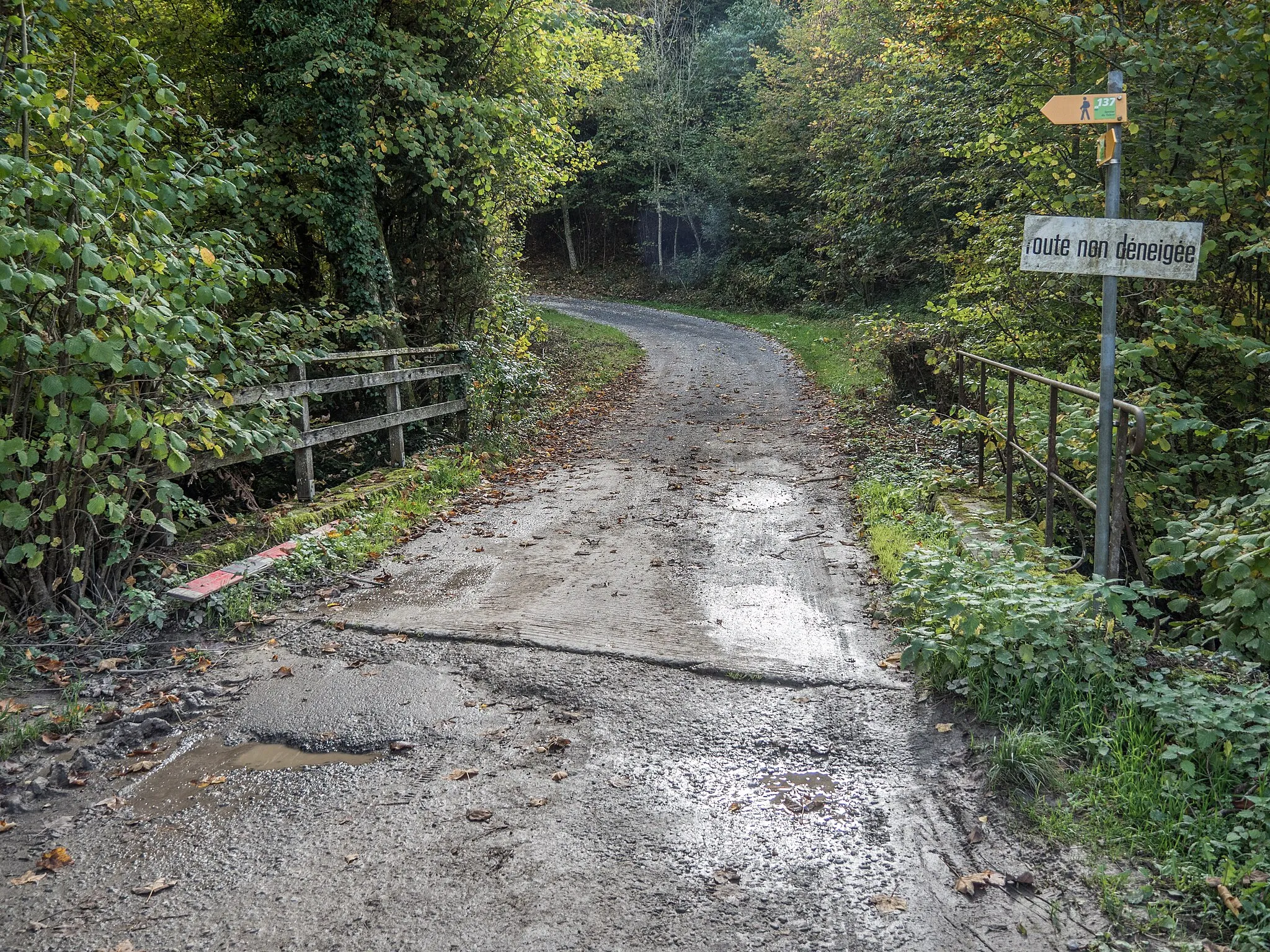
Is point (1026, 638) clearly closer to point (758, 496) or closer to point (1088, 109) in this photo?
point (1088, 109)

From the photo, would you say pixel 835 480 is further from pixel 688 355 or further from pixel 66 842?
pixel 688 355

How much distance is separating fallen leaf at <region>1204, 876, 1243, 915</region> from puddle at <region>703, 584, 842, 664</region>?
2.29m

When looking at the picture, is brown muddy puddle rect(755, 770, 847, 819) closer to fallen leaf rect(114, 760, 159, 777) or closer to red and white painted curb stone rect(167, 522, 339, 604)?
fallen leaf rect(114, 760, 159, 777)

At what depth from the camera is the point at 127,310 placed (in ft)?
16.8

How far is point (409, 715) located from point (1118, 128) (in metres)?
4.70

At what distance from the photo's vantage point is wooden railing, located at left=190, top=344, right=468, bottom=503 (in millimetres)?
6766

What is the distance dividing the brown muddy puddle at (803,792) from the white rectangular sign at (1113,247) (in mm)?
2636

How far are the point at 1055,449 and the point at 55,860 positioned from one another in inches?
217

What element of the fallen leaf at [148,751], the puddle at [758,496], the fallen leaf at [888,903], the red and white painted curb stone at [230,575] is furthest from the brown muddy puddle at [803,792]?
the puddle at [758,496]

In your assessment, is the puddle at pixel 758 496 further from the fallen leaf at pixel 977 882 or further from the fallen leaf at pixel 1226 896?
the fallen leaf at pixel 1226 896

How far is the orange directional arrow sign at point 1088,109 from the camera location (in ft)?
13.4

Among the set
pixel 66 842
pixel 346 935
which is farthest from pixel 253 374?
pixel 346 935

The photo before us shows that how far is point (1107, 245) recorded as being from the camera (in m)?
4.16

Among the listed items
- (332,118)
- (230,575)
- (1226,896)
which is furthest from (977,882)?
(332,118)
